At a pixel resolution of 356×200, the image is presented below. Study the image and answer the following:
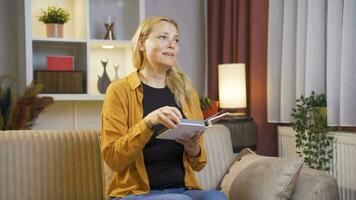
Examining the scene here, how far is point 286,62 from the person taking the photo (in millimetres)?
2721

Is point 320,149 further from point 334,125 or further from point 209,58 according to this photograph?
point 209,58

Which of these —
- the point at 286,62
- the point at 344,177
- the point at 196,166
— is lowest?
the point at 344,177

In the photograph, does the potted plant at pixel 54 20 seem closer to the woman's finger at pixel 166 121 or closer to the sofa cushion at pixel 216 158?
the sofa cushion at pixel 216 158

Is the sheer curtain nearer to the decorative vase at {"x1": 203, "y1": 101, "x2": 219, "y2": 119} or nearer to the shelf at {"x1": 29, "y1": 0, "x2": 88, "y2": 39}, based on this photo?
the decorative vase at {"x1": 203, "y1": 101, "x2": 219, "y2": 119}

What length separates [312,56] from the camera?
2486 millimetres

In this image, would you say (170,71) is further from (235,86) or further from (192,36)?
(192,36)

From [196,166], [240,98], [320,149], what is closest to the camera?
[196,166]

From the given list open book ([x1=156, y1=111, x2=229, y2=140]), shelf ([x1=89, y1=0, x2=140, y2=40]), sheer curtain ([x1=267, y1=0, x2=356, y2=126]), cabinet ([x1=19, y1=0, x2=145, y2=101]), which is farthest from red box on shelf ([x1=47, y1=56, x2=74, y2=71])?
open book ([x1=156, y1=111, x2=229, y2=140])

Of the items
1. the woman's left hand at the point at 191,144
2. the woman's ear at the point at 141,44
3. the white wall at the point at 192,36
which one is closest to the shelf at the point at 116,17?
the white wall at the point at 192,36

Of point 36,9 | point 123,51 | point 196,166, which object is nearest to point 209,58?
point 123,51

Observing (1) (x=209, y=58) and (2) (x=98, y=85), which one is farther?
(1) (x=209, y=58)

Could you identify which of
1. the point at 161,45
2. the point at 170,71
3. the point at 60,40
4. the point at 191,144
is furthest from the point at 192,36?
the point at 191,144

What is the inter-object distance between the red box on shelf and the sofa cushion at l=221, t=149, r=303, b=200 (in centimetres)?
149

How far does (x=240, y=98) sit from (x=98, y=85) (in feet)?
3.13
